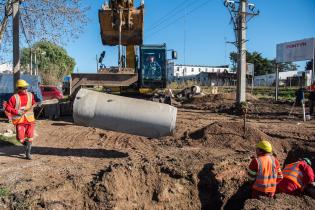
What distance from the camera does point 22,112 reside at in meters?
7.96

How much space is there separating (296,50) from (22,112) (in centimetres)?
1803

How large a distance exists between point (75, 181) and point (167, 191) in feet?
5.39

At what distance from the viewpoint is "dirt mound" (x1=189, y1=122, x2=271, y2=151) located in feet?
30.3

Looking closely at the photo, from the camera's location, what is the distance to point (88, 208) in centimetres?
611

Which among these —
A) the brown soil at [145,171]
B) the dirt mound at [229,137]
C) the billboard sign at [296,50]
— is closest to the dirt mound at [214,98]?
the billboard sign at [296,50]

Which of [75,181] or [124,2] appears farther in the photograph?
[124,2]

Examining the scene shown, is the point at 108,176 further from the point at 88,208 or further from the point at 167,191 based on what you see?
the point at 167,191

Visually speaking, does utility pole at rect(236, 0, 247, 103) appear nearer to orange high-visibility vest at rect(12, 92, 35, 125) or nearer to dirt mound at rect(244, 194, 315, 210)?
orange high-visibility vest at rect(12, 92, 35, 125)

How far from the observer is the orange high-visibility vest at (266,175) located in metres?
6.28

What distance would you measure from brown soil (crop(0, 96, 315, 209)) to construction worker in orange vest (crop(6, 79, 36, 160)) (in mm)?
507

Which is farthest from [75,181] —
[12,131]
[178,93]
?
[178,93]

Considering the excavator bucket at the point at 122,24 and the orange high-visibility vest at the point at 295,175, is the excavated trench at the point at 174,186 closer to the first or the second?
the orange high-visibility vest at the point at 295,175

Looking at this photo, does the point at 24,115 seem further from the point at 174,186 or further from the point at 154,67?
the point at 154,67

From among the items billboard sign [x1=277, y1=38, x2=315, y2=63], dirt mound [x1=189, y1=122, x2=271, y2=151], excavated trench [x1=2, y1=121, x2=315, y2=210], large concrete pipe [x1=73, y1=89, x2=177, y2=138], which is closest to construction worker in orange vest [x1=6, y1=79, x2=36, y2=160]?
large concrete pipe [x1=73, y1=89, x2=177, y2=138]
